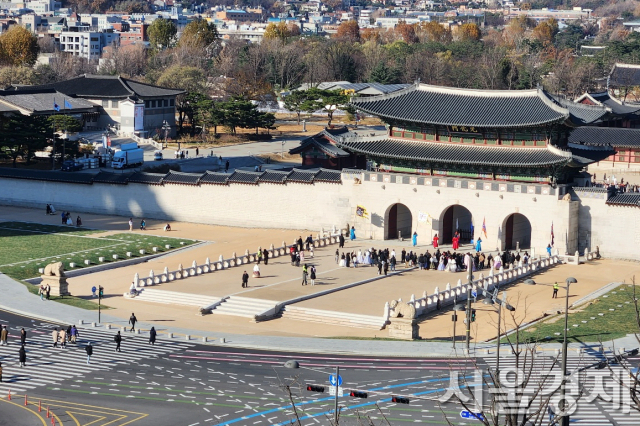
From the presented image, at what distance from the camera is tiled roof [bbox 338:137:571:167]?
88688mm

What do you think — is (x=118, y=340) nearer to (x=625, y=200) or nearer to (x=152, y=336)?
(x=152, y=336)

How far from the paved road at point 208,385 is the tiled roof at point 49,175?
1703 inches

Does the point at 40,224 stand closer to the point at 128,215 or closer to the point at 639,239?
the point at 128,215

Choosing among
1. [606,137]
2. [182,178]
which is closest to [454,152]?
[182,178]

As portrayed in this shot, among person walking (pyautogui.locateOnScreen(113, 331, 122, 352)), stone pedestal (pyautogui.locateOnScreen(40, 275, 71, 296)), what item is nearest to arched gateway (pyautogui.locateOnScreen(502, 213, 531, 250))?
stone pedestal (pyautogui.locateOnScreen(40, 275, 71, 296))

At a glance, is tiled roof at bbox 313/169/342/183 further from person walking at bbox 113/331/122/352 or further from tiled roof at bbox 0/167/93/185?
person walking at bbox 113/331/122/352

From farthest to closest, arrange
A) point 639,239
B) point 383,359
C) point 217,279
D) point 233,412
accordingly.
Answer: point 639,239 → point 217,279 → point 383,359 → point 233,412

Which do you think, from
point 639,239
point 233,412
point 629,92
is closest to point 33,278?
point 233,412

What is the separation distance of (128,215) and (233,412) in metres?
56.9

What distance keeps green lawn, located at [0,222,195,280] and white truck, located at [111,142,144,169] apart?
88.6 feet

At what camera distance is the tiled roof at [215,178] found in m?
102

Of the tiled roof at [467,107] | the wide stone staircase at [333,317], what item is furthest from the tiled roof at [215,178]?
the wide stone staircase at [333,317]

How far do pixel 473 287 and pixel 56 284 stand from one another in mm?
Answer: 26964

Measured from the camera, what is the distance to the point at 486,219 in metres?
90.7
